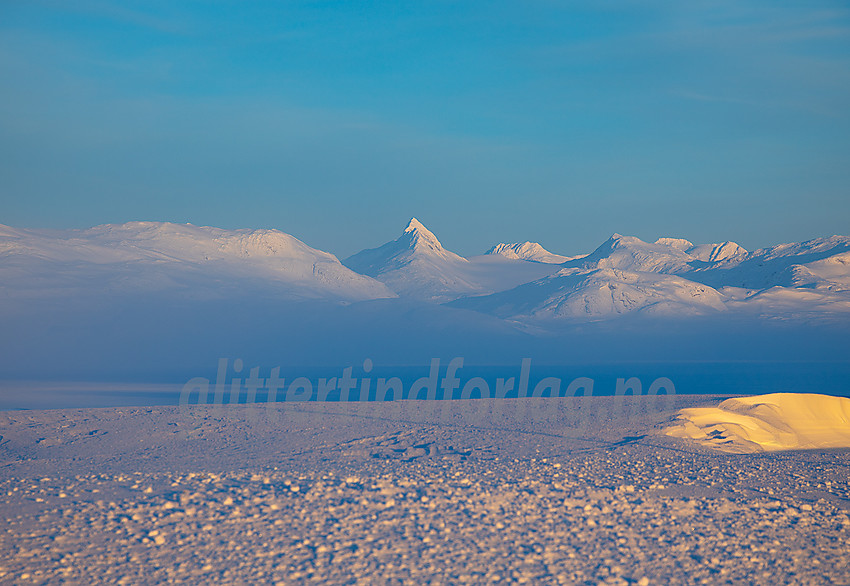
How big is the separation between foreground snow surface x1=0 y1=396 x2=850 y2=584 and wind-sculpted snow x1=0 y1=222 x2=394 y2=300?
7896 cm

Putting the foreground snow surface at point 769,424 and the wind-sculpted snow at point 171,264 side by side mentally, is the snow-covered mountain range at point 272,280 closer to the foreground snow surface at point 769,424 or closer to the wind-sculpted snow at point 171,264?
the wind-sculpted snow at point 171,264

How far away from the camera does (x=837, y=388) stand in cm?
5344

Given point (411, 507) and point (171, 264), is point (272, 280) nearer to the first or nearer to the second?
point (171, 264)

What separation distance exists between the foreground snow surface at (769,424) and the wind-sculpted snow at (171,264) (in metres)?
88.3

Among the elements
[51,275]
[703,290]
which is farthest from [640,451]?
[703,290]

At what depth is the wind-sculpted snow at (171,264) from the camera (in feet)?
322

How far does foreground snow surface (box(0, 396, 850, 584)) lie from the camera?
12672mm

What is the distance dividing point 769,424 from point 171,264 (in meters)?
98.8

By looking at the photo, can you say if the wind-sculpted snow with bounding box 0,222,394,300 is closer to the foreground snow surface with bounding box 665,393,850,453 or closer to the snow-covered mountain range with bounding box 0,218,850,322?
the snow-covered mountain range with bounding box 0,218,850,322

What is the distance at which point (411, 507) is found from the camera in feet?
52.6

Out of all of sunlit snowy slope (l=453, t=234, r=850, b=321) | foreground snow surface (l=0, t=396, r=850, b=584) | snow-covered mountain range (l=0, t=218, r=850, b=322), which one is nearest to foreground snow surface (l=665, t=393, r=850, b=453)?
foreground snow surface (l=0, t=396, r=850, b=584)

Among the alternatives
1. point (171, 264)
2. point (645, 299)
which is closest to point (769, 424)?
point (171, 264)

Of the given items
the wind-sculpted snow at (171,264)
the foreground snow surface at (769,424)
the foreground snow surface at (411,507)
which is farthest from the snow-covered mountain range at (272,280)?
the foreground snow surface at (769,424)

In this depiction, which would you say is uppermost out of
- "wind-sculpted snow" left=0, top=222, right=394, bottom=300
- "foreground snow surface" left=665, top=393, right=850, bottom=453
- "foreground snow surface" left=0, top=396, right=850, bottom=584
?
"wind-sculpted snow" left=0, top=222, right=394, bottom=300
